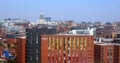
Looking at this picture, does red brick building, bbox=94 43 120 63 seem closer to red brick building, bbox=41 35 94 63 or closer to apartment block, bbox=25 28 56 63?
red brick building, bbox=41 35 94 63

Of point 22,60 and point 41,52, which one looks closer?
point 41,52

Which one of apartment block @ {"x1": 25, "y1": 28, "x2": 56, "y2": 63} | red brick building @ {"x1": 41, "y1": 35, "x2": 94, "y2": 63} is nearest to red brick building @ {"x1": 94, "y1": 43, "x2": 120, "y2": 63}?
red brick building @ {"x1": 41, "y1": 35, "x2": 94, "y2": 63}

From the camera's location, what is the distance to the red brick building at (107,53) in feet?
43.1

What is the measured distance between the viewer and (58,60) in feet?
38.9

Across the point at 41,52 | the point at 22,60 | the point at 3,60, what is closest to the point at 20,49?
the point at 22,60

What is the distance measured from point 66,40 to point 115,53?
2.19 m

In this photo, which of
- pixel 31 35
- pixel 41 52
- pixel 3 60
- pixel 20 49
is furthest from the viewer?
pixel 3 60

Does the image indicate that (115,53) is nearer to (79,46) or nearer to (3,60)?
(79,46)

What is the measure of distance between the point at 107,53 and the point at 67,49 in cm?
190

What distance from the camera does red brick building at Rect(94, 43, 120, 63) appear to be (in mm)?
13133

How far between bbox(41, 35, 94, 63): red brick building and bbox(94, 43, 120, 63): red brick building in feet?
2.96

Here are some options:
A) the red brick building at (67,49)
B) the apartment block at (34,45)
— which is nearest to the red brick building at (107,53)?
the red brick building at (67,49)

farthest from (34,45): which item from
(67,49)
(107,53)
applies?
(107,53)

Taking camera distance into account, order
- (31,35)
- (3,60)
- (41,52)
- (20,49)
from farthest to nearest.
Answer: (3,60)
(20,49)
(31,35)
(41,52)
